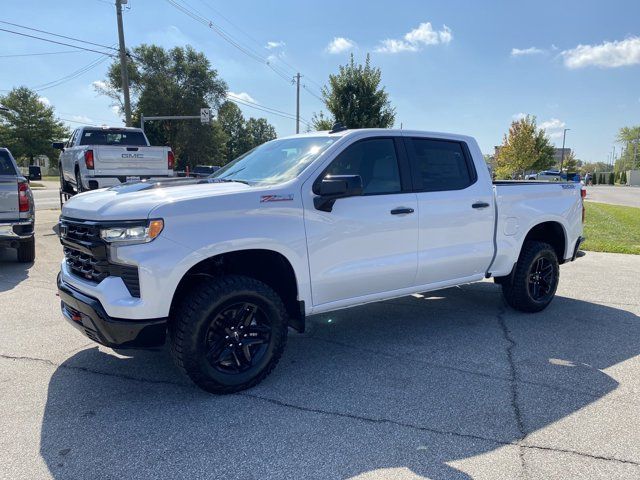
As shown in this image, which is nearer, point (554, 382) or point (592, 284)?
point (554, 382)

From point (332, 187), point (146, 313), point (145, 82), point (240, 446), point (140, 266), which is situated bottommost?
point (240, 446)

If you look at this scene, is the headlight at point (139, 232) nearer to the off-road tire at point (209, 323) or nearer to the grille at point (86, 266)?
the grille at point (86, 266)

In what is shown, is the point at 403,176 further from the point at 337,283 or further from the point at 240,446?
the point at 240,446

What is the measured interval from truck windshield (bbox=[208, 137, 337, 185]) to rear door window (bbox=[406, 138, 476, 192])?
0.87 meters

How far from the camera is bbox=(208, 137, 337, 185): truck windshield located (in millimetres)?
3990

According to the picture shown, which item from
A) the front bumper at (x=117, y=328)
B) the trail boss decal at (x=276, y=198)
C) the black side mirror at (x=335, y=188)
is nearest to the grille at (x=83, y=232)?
the front bumper at (x=117, y=328)

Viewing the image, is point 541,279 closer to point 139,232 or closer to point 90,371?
point 139,232

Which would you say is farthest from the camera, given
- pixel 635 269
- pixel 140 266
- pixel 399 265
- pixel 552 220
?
pixel 635 269

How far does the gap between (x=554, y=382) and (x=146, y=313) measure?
3.05 metres

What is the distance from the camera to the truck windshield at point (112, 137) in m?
12.6

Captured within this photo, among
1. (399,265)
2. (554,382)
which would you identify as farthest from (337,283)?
(554,382)

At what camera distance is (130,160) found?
11016 mm

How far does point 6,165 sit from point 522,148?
39.8 metres

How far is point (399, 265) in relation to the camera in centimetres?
425
